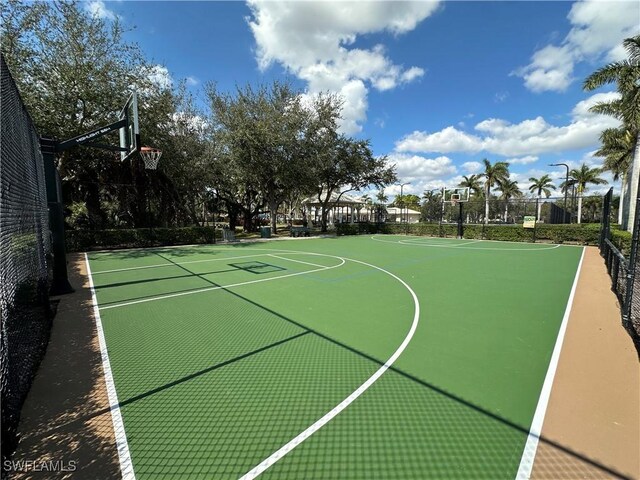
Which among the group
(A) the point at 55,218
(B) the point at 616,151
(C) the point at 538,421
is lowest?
(C) the point at 538,421

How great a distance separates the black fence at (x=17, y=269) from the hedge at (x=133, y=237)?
38.0 feet

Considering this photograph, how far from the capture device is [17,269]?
15.5 ft

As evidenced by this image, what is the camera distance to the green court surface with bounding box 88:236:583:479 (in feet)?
9.33

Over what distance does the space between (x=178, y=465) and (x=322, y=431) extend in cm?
133

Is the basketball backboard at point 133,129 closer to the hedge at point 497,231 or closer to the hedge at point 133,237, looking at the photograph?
the hedge at point 133,237

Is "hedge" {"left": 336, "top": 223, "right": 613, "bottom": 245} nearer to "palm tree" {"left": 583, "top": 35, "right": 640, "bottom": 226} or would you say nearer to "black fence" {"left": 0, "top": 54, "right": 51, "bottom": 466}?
"palm tree" {"left": 583, "top": 35, "right": 640, "bottom": 226}

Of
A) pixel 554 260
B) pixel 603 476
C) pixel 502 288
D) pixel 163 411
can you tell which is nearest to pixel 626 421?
pixel 603 476

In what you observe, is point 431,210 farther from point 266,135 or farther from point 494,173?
point 266,135

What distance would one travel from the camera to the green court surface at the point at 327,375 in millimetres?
2844

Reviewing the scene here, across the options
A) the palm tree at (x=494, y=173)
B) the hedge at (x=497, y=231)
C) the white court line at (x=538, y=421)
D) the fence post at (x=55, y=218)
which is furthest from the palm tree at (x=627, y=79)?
the palm tree at (x=494, y=173)

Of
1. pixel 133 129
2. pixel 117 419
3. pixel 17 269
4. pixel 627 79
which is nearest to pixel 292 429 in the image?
pixel 117 419

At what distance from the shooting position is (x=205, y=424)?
3.24m

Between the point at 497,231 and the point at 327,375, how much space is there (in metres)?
25.0

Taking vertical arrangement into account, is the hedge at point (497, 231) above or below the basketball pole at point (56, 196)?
below
